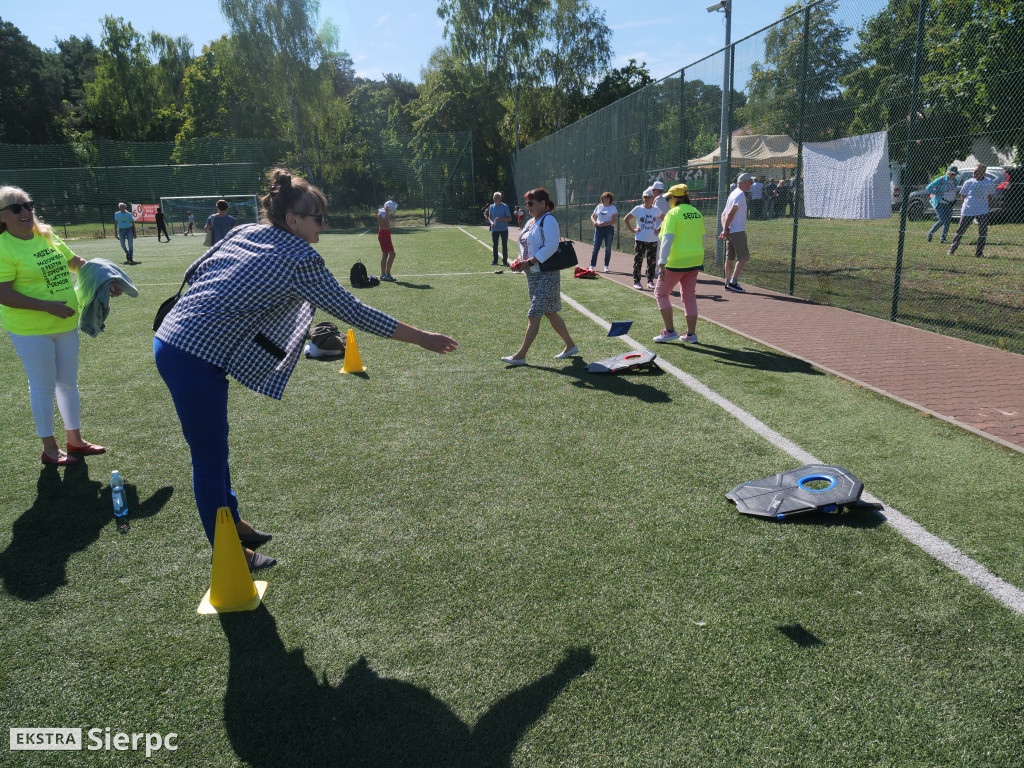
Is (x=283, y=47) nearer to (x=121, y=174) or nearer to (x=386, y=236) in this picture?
(x=121, y=174)

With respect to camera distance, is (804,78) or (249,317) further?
(804,78)

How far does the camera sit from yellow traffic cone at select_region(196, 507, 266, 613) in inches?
129

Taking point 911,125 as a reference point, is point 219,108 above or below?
above

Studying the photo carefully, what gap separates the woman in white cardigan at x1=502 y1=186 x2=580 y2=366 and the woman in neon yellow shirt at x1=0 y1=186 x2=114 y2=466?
426 cm

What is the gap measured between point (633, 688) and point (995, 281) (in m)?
13.2

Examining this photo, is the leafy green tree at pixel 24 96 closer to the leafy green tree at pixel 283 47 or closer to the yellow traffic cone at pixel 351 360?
the leafy green tree at pixel 283 47

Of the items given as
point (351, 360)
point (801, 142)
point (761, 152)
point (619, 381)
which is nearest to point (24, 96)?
point (761, 152)

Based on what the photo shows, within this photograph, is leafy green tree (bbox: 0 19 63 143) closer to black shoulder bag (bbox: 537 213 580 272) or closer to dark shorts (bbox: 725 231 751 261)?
dark shorts (bbox: 725 231 751 261)

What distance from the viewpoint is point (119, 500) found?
4316 millimetres

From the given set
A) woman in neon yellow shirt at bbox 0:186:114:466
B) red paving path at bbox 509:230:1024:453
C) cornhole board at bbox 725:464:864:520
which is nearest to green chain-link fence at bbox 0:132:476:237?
red paving path at bbox 509:230:1024:453

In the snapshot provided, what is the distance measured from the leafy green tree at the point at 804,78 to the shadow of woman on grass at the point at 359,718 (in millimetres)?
10348

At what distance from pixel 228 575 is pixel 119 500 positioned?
153cm

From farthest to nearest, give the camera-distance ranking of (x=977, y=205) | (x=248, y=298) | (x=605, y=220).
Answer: (x=605, y=220), (x=977, y=205), (x=248, y=298)

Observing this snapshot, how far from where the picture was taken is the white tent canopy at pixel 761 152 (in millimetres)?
11859
